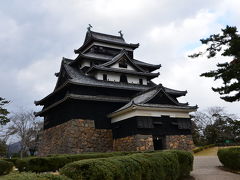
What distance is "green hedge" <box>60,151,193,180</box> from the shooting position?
18.9ft

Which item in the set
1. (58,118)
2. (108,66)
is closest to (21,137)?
(58,118)

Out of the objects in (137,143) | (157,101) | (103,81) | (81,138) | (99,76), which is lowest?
(137,143)

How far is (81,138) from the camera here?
841 inches

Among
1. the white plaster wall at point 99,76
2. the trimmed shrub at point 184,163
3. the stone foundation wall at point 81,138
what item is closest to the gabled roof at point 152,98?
the stone foundation wall at point 81,138

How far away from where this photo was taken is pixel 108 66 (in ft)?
85.9

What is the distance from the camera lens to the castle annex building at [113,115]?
2069cm

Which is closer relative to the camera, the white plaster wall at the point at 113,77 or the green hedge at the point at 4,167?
the green hedge at the point at 4,167

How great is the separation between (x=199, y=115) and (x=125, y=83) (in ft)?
97.4

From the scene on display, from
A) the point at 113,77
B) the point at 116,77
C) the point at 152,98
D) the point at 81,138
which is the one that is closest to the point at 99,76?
the point at 113,77

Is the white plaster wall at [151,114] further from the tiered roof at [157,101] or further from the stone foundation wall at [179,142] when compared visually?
the stone foundation wall at [179,142]

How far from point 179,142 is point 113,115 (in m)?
6.61

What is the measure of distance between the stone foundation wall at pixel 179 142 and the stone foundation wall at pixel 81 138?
5.40 m

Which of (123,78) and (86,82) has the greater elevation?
(123,78)

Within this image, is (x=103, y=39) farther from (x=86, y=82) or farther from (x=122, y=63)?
(x=86, y=82)
